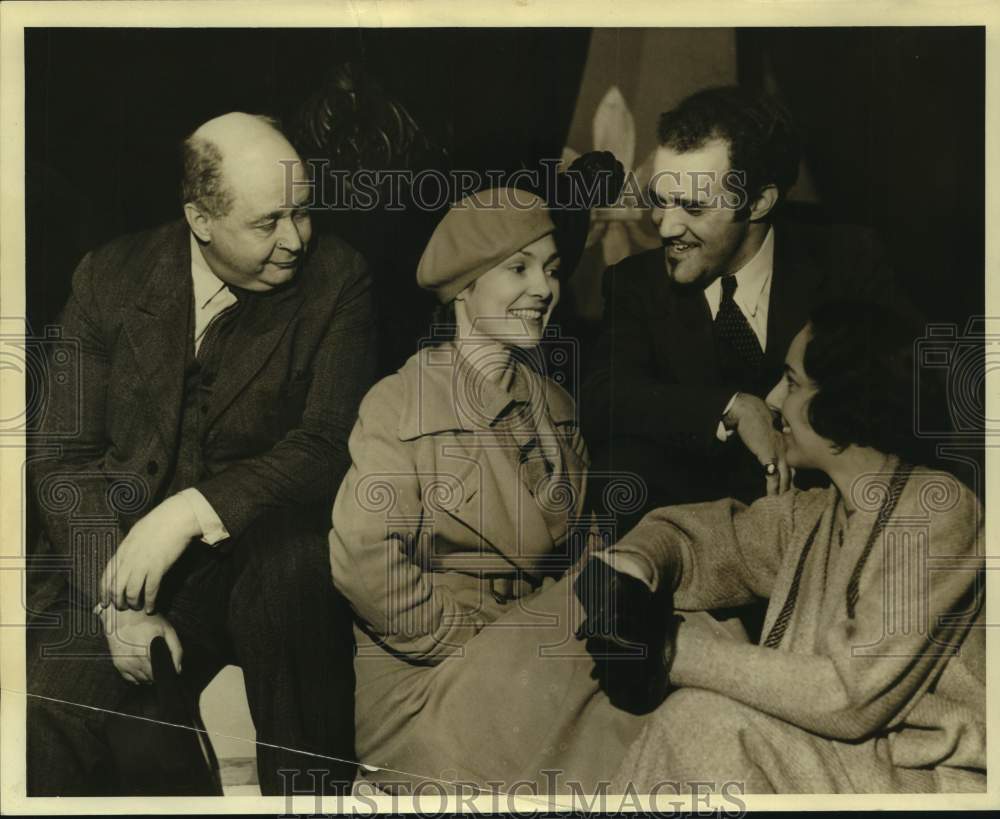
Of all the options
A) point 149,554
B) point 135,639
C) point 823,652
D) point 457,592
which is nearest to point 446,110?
point 457,592

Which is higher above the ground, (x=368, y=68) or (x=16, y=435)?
(x=368, y=68)

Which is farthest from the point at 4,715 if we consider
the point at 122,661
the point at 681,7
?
the point at 681,7

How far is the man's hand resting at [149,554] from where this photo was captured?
16.0ft

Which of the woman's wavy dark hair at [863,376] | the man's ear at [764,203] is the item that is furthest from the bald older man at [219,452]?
the woman's wavy dark hair at [863,376]

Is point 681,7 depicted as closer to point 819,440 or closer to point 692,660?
point 819,440

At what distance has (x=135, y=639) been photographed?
193 inches

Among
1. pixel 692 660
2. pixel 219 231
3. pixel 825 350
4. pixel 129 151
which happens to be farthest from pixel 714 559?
pixel 129 151

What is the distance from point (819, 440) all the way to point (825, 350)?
1.07 feet

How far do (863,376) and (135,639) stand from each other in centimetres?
282

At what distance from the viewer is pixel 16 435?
197 inches

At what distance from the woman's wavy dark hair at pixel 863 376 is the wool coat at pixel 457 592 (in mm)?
1001

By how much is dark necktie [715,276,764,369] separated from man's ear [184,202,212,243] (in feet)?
6.20

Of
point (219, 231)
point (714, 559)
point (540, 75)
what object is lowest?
point (714, 559)

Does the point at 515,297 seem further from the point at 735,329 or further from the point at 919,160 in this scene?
the point at 919,160
